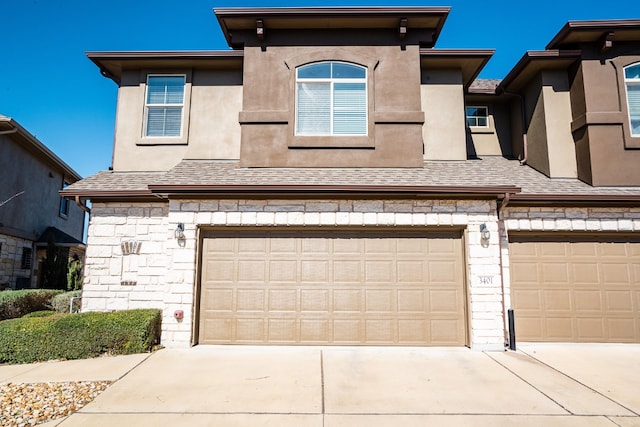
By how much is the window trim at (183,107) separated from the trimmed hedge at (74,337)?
4790mm

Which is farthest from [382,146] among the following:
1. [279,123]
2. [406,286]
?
[406,286]

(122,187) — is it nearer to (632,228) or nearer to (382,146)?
(382,146)

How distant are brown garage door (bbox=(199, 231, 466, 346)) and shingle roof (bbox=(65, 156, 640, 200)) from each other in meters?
1.10

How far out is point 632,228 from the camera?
30.4 ft

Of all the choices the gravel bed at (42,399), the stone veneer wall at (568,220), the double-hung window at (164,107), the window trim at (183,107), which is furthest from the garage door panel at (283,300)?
the double-hung window at (164,107)

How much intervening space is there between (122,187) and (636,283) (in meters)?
11.7

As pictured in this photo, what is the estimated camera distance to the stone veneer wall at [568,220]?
30.4 ft

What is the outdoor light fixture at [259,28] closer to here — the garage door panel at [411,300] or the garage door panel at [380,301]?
the garage door panel at [380,301]

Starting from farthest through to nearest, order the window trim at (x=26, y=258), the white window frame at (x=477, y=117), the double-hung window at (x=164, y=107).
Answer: the window trim at (x=26, y=258), the white window frame at (x=477, y=117), the double-hung window at (x=164, y=107)

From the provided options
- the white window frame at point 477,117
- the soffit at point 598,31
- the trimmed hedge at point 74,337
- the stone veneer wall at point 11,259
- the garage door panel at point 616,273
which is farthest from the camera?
the stone veneer wall at point 11,259

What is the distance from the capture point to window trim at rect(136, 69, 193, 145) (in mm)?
10992

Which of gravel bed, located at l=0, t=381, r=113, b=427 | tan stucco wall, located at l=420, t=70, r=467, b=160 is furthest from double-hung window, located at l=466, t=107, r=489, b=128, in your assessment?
gravel bed, located at l=0, t=381, r=113, b=427

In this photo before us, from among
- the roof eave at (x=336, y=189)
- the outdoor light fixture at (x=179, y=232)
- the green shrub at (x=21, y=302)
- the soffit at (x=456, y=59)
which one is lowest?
the green shrub at (x=21, y=302)

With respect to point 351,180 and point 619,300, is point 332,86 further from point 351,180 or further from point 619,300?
point 619,300
